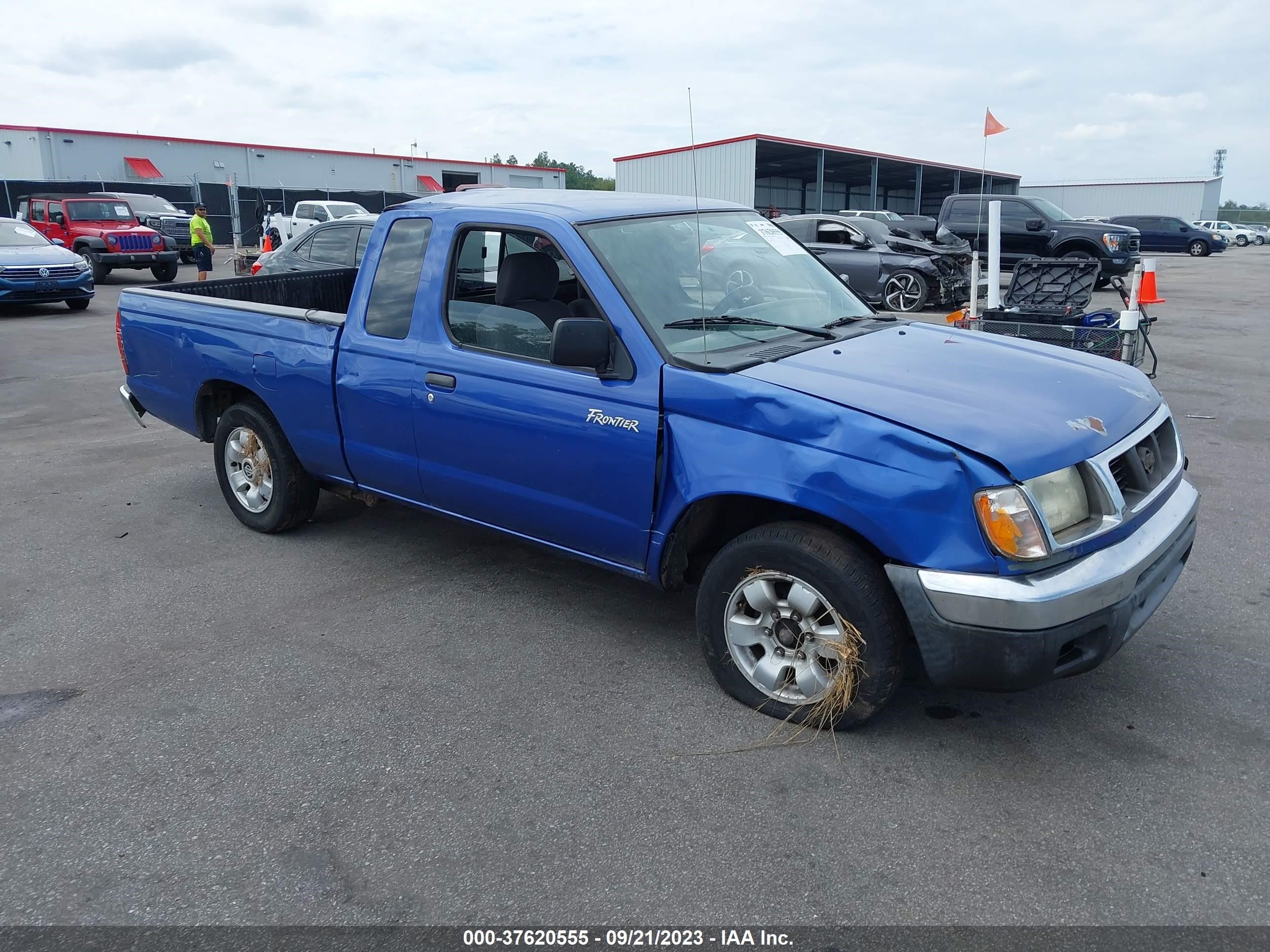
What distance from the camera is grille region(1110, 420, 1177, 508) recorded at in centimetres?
344

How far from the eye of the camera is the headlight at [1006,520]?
2947 mm

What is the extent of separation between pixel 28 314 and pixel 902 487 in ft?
59.2

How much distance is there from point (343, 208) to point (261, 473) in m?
25.7

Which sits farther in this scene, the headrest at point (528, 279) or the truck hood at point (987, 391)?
the headrest at point (528, 279)

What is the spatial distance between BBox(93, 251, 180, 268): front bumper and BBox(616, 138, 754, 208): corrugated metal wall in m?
17.0

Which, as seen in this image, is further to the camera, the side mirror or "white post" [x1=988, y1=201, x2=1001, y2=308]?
"white post" [x1=988, y1=201, x2=1001, y2=308]

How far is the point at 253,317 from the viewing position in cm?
519

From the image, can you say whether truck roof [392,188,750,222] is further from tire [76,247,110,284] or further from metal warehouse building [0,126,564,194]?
metal warehouse building [0,126,564,194]

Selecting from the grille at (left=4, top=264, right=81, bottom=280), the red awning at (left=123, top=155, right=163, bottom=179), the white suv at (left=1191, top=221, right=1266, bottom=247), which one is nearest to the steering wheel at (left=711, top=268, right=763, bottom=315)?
the grille at (left=4, top=264, right=81, bottom=280)

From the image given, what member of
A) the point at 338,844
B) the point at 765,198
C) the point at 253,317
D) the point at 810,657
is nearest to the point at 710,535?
the point at 810,657

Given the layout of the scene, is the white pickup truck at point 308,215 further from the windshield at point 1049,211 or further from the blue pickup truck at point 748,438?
the blue pickup truck at point 748,438

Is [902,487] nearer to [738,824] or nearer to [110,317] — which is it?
[738,824]

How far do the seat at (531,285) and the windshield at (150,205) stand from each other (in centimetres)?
2703

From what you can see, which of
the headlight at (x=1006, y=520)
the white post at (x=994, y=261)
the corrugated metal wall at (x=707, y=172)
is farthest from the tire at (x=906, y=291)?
the corrugated metal wall at (x=707, y=172)
